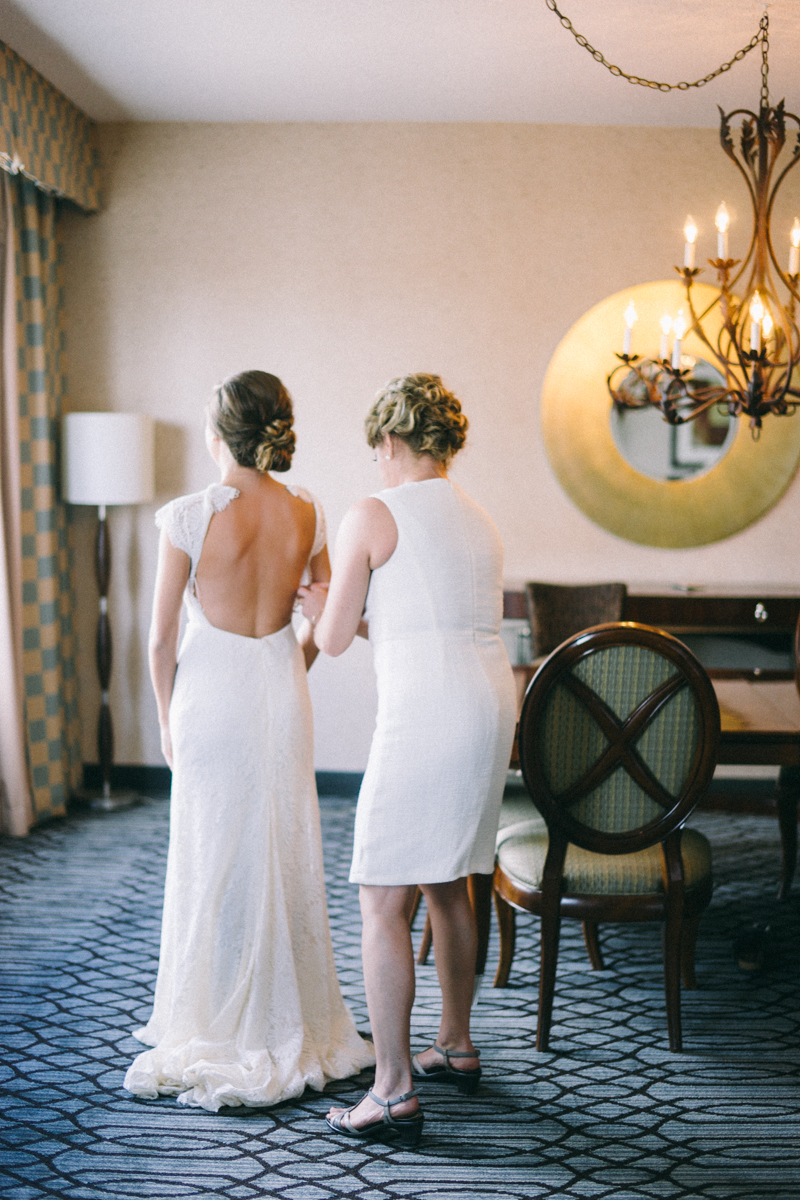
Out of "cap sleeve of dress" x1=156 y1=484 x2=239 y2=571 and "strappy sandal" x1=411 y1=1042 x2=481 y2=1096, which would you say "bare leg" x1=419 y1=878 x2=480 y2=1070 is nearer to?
"strappy sandal" x1=411 y1=1042 x2=481 y2=1096

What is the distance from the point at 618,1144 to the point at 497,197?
12.2 ft

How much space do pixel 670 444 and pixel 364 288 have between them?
4.98 ft

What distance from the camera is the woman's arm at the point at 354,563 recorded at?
1.92 metres

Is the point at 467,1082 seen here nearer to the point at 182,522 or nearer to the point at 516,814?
the point at 516,814

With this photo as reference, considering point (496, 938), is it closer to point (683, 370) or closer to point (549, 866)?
point (549, 866)

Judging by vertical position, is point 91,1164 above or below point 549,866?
below

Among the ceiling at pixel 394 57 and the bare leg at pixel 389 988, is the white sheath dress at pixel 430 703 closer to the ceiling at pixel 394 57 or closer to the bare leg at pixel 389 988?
the bare leg at pixel 389 988

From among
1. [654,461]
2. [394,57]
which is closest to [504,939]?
[654,461]

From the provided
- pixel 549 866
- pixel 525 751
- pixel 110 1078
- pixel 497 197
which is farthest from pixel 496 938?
pixel 497 197

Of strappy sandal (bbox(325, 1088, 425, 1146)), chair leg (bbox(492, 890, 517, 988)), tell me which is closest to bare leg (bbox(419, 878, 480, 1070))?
strappy sandal (bbox(325, 1088, 425, 1146))

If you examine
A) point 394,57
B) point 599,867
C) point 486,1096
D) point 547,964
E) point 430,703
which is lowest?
point 486,1096

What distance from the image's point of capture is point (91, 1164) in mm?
1903

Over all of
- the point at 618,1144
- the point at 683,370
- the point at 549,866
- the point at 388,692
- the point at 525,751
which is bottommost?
the point at 618,1144

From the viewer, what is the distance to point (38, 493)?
4.12 metres
